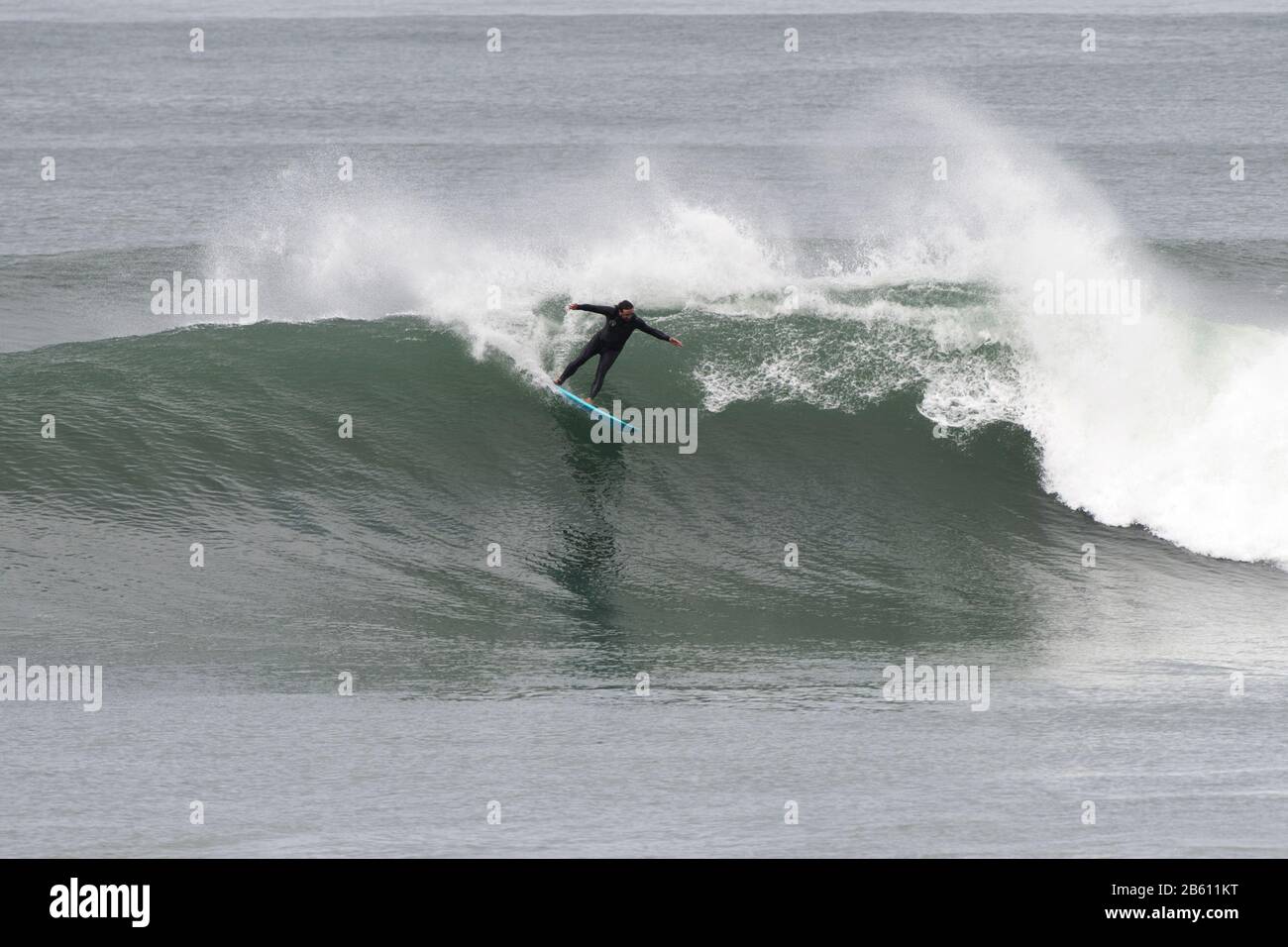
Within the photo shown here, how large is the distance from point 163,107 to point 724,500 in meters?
31.7

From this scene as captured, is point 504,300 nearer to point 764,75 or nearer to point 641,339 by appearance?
point 641,339

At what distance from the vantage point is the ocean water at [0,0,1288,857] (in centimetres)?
1068

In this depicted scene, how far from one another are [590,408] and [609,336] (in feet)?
2.94

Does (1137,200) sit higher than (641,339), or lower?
higher

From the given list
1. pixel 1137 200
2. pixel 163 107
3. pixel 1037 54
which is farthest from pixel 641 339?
pixel 1037 54

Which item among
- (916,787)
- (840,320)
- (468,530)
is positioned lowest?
(916,787)

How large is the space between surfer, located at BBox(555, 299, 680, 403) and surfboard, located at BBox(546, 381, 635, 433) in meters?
0.12

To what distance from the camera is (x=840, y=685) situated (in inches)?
510

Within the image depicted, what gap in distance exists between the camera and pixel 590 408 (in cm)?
1769
